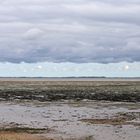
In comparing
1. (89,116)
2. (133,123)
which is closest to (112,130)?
(133,123)

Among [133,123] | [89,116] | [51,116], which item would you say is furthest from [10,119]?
[133,123]

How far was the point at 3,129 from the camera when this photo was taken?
31828 mm

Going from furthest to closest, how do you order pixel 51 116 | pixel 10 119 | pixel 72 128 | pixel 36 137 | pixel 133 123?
pixel 51 116, pixel 10 119, pixel 133 123, pixel 72 128, pixel 36 137

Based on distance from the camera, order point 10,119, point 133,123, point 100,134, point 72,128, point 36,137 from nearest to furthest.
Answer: point 36,137 → point 100,134 → point 72,128 → point 133,123 → point 10,119

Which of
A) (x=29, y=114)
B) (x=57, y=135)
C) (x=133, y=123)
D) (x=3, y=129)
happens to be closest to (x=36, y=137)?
(x=57, y=135)

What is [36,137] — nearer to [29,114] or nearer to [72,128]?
[72,128]

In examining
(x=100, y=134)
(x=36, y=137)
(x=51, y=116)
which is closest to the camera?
(x=36, y=137)

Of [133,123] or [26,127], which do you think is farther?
[133,123]

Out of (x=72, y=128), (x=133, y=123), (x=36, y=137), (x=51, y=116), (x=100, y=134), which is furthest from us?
(x=51, y=116)

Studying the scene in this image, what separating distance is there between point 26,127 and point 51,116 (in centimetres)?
1012

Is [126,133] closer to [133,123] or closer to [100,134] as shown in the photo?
[100,134]

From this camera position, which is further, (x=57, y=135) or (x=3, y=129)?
(x=3, y=129)

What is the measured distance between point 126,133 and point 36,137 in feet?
22.9

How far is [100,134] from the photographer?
1211 inches
